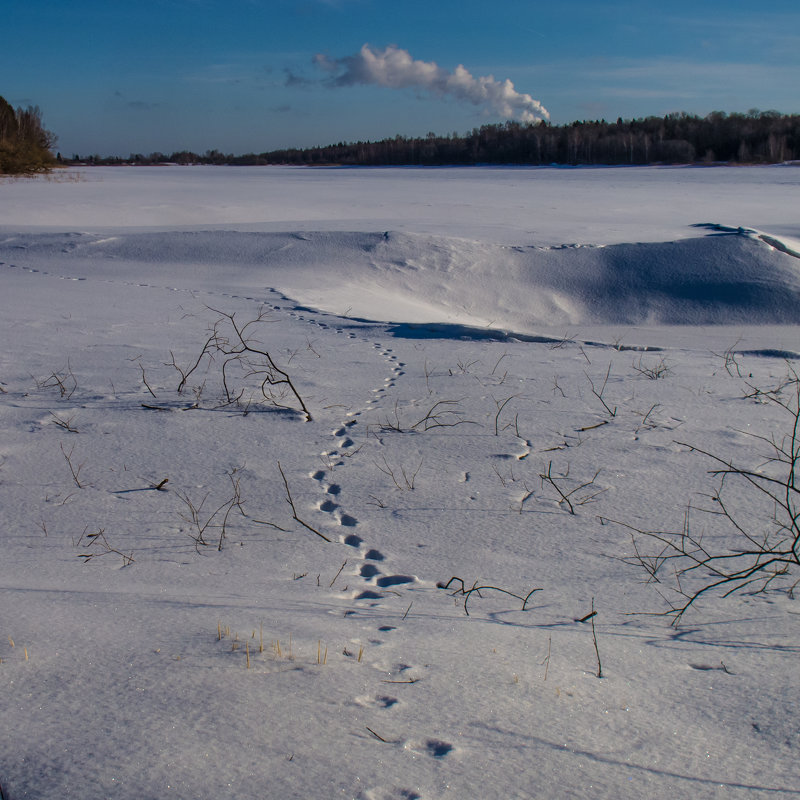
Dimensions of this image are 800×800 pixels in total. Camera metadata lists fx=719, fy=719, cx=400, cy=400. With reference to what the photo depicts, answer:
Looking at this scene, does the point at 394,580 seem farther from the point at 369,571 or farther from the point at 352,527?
the point at 352,527

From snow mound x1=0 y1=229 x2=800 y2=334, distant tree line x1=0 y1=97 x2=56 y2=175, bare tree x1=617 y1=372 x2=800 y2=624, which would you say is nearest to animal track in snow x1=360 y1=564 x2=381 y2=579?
bare tree x1=617 y1=372 x2=800 y2=624

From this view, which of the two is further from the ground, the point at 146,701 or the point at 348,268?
the point at 348,268

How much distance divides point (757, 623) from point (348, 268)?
17.4 feet

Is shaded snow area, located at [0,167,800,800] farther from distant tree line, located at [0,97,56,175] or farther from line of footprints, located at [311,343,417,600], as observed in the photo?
distant tree line, located at [0,97,56,175]

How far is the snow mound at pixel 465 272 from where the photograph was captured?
5750mm

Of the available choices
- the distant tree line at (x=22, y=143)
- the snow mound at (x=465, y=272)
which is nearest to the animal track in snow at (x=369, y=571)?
the snow mound at (x=465, y=272)

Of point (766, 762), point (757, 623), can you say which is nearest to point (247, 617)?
point (766, 762)

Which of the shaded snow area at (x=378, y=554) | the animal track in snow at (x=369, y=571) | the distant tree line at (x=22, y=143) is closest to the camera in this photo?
the shaded snow area at (x=378, y=554)

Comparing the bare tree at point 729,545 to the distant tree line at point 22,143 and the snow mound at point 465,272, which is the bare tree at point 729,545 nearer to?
the snow mound at point 465,272

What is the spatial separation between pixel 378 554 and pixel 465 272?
16.0 ft

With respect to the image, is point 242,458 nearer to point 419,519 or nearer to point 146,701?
point 419,519

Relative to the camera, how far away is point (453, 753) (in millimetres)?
1055

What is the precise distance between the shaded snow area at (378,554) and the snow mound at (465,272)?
0.37m

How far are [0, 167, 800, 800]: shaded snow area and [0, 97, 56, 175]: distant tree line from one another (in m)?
14.4
